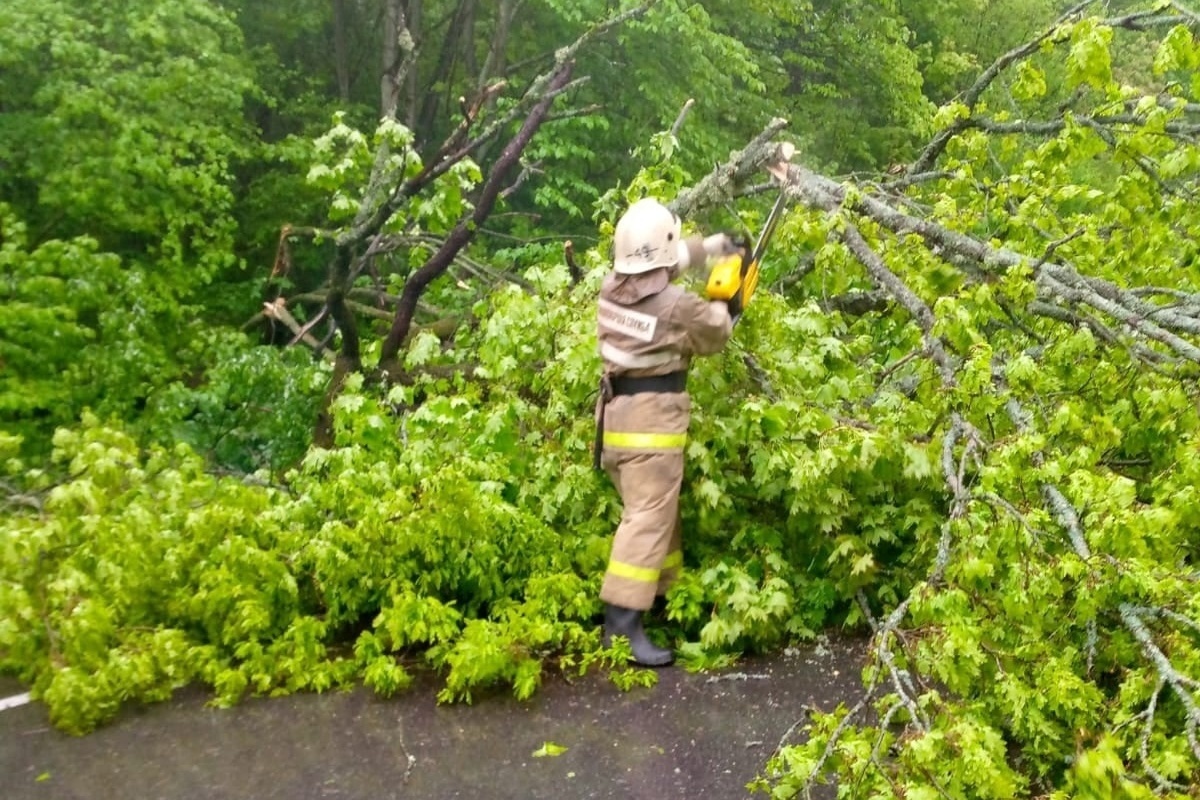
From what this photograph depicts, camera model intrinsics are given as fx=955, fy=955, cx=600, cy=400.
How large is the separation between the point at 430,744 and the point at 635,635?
0.92 m

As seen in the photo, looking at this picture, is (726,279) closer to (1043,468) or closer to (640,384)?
(640,384)

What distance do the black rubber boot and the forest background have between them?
0.14 meters

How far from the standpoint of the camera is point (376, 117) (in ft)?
33.0

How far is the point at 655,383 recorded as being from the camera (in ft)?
12.2

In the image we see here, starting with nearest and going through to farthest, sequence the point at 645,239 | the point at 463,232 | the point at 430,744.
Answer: the point at 430,744 < the point at 645,239 < the point at 463,232

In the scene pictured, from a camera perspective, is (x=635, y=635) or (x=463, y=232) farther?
(x=463, y=232)

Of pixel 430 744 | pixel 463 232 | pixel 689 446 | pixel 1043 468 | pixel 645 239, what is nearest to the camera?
pixel 1043 468

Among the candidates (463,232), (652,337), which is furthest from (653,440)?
(463,232)

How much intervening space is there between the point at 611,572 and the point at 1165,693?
1.89 meters

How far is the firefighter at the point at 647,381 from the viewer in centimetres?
361

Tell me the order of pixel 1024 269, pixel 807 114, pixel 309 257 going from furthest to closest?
pixel 807 114
pixel 309 257
pixel 1024 269

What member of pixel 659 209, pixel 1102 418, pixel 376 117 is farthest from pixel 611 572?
pixel 376 117

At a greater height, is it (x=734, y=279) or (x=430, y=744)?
(x=734, y=279)

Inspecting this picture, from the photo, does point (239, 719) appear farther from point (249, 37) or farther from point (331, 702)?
point (249, 37)
